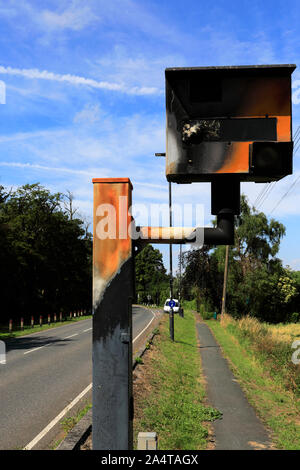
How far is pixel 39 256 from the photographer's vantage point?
48.3 meters

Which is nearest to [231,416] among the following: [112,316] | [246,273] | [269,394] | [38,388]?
[269,394]

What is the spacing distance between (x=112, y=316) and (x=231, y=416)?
757 centimetres

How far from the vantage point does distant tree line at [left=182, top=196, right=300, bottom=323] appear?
4616 cm

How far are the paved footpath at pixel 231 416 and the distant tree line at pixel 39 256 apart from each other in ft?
99.9

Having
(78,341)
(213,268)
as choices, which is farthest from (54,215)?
(78,341)

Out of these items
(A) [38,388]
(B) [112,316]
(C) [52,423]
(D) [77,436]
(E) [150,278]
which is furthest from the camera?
(E) [150,278]

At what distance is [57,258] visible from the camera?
53.1 meters

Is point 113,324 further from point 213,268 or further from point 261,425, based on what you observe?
point 213,268

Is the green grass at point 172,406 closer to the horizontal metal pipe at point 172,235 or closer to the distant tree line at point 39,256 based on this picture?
the horizontal metal pipe at point 172,235

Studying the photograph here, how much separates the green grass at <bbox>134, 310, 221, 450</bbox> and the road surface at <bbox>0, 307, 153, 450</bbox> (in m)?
1.55

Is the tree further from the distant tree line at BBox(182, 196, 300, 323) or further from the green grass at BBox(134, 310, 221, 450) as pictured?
the green grass at BBox(134, 310, 221, 450)

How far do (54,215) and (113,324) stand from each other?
51.9 metres

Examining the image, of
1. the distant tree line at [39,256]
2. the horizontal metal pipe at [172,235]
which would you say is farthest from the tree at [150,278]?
the horizontal metal pipe at [172,235]

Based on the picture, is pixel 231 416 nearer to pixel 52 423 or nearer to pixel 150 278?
pixel 52 423
